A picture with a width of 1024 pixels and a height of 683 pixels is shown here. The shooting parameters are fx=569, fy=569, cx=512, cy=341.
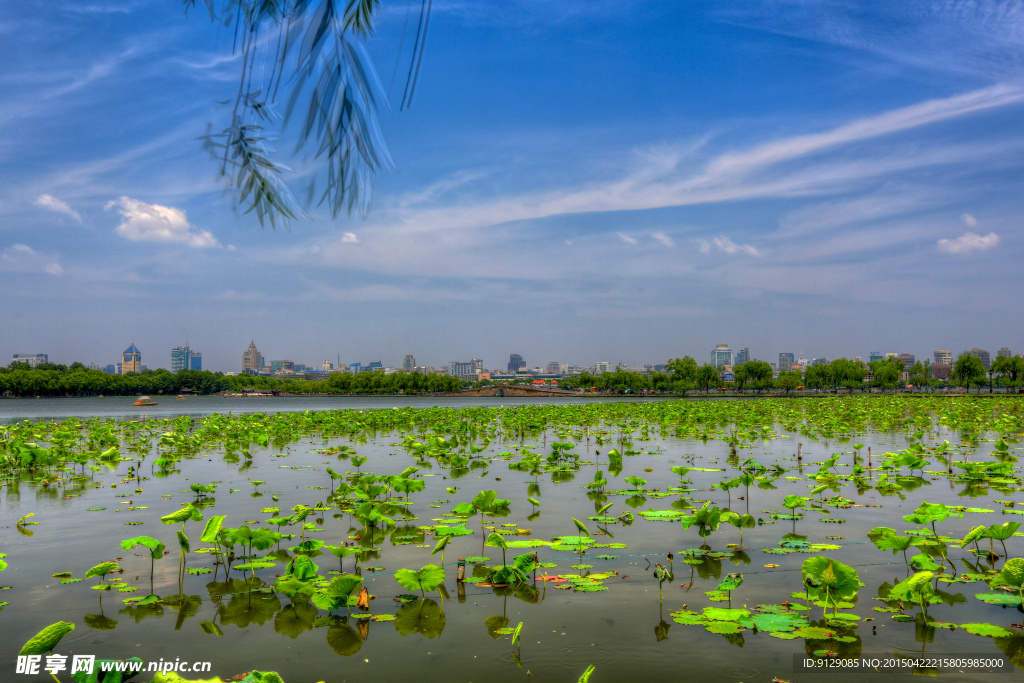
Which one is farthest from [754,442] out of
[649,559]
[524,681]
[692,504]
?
[524,681]

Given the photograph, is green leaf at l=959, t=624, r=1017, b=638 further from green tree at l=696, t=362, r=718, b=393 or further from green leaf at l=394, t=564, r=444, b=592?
green tree at l=696, t=362, r=718, b=393

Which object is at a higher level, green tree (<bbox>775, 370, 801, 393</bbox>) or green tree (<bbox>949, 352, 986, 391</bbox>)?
green tree (<bbox>949, 352, 986, 391</bbox>)

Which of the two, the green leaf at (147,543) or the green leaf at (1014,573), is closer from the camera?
the green leaf at (1014,573)

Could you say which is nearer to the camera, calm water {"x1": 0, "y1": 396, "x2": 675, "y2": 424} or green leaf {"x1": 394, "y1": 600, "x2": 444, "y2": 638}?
green leaf {"x1": 394, "y1": 600, "x2": 444, "y2": 638}

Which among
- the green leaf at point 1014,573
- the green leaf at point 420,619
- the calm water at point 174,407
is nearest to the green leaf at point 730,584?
the green leaf at point 1014,573

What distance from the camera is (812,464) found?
10.7 m

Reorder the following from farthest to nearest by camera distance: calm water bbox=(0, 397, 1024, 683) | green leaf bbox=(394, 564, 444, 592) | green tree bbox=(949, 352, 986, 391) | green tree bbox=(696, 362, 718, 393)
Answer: green tree bbox=(696, 362, 718, 393) < green tree bbox=(949, 352, 986, 391) < green leaf bbox=(394, 564, 444, 592) < calm water bbox=(0, 397, 1024, 683)

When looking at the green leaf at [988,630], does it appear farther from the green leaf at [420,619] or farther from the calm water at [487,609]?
the green leaf at [420,619]

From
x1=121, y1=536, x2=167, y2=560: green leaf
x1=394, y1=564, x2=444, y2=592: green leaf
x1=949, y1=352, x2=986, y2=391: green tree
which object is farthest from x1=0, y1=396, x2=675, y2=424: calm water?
x1=949, y1=352, x2=986, y2=391: green tree

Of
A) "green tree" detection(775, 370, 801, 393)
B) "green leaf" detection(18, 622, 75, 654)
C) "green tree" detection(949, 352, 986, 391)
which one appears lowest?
"green tree" detection(775, 370, 801, 393)

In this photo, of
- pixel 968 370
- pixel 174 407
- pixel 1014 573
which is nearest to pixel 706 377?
pixel 968 370

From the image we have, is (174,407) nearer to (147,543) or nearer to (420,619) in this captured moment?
(147,543)

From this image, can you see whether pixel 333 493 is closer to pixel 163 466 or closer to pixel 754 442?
pixel 163 466

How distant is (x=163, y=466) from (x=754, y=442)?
13.4 meters
